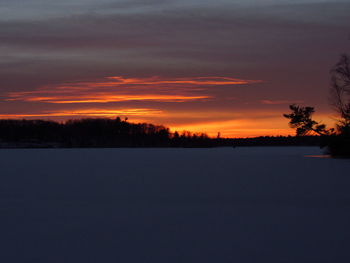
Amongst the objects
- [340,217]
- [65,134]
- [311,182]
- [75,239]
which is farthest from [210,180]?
[65,134]

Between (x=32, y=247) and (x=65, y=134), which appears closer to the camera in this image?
(x=32, y=247)

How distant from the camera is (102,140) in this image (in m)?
137

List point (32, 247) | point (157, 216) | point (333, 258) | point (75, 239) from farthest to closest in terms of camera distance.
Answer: point (157, 216) < point (75, 239) < point (32, 247) < point (333, 258)

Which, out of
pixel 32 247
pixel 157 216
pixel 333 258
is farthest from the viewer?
pixel 157 216

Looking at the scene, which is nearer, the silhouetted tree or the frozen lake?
the frozen lake

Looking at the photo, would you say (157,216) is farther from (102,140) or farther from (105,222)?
(102,140)

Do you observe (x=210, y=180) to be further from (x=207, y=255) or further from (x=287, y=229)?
(x=207, y=255)

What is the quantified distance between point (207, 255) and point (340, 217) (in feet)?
12.8

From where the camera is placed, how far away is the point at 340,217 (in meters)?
9.81

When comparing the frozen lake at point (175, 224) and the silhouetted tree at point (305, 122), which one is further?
the silhouetted tree at point (305, 122)

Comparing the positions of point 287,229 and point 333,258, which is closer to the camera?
point 333,258

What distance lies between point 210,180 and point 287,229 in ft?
33.1

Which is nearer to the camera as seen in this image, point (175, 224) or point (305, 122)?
point (175, 224)

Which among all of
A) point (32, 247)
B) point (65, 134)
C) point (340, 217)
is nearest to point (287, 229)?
point (340, 217)
